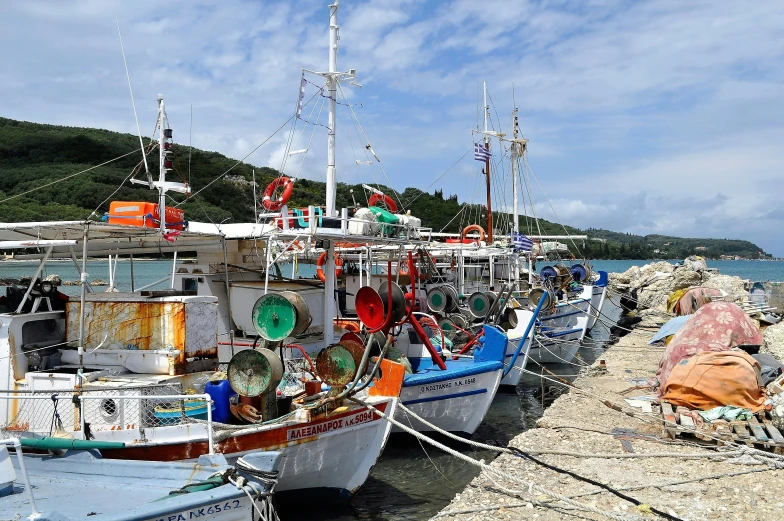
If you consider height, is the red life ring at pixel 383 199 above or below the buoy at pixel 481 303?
above

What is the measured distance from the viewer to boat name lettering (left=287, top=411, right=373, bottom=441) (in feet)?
29.0

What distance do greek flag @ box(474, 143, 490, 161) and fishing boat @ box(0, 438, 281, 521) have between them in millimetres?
21877

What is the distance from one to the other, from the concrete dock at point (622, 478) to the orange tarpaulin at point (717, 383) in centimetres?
92

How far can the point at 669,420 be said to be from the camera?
442 inches

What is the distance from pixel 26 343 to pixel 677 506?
30.9 ft

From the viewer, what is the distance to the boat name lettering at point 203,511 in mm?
6223

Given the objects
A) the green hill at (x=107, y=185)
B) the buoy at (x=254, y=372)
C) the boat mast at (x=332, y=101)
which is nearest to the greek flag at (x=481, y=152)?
the green hill at (x=107, y=185)

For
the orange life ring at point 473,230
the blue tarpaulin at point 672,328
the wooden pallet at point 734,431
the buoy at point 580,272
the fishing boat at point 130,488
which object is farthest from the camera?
the buoy at point 580,272

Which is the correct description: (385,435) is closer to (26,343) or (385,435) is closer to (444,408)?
(444,408)

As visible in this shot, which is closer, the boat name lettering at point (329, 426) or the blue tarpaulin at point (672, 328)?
the boat name lettering at point (329, 426)

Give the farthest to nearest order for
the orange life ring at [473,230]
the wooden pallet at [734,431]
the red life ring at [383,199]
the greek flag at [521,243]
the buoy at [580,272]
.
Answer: the buoy at [580,272]
the orange life ring at [473,230]
the greek flag at [521,243]
the red life ring at [383,199]
the wooden pallet at [734,431]

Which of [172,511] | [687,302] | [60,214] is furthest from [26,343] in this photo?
[60,214]

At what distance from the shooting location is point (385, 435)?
10.2m

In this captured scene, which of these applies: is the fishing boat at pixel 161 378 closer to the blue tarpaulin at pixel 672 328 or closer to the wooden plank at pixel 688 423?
the wooden plank at pixel 688 423
